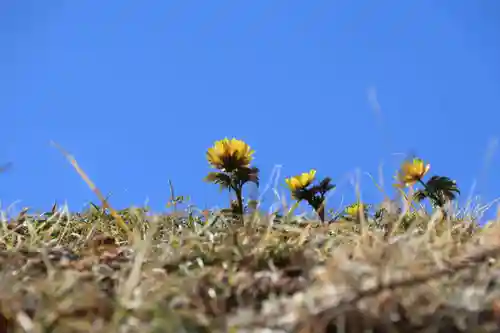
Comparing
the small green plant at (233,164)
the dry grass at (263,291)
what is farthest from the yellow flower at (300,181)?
the dry grass at (263,291)

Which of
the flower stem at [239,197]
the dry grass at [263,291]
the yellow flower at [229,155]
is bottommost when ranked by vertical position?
the dry grass at [263,291]

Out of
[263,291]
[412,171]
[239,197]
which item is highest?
[412,171]

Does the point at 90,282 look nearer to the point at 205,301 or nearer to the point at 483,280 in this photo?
the point at 205,301

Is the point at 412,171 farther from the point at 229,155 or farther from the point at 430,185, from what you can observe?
the point at 229,155

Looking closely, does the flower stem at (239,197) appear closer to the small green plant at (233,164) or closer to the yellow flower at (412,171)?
the small green plant at (233,164)

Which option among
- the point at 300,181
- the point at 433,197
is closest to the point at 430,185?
the point at 433,197

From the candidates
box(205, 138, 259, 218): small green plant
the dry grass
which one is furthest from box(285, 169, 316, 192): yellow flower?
the dry grass
